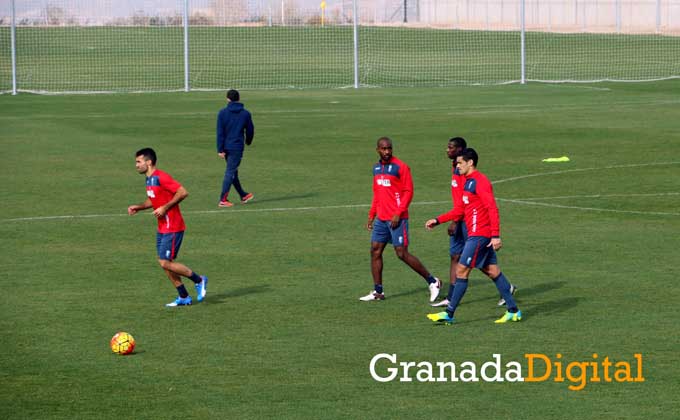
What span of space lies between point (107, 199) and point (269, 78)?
1382 inches

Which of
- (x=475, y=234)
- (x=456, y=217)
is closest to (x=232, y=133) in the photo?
(x=456, y=217)

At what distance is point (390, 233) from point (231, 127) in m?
8.65

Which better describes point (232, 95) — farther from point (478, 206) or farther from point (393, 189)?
point (478, 206)

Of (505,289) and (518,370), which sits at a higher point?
(505,289)

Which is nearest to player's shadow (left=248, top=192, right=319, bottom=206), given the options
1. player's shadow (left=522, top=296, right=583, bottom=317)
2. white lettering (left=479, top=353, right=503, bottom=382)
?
player's shadow (left=522, top=296, right=583, bottom=317)

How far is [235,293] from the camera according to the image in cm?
1617

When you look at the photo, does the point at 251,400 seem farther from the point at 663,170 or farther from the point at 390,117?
the point at 390,117

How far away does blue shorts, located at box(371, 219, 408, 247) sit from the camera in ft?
51.1

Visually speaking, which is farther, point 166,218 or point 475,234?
point 166,218

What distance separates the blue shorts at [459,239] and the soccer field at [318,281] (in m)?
0.65

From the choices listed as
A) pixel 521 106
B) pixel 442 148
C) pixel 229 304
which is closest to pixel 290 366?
pixel 229 304

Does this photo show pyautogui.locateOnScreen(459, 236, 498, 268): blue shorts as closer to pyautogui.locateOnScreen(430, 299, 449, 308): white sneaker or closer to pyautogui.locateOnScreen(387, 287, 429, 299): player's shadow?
pyautogui.locateOnScreen(430, 299, 449, 308): white sneaker

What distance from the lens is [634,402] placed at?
444 inches

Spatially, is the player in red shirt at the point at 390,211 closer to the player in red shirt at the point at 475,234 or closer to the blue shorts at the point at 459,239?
the blue shorts at the point at 459,239
